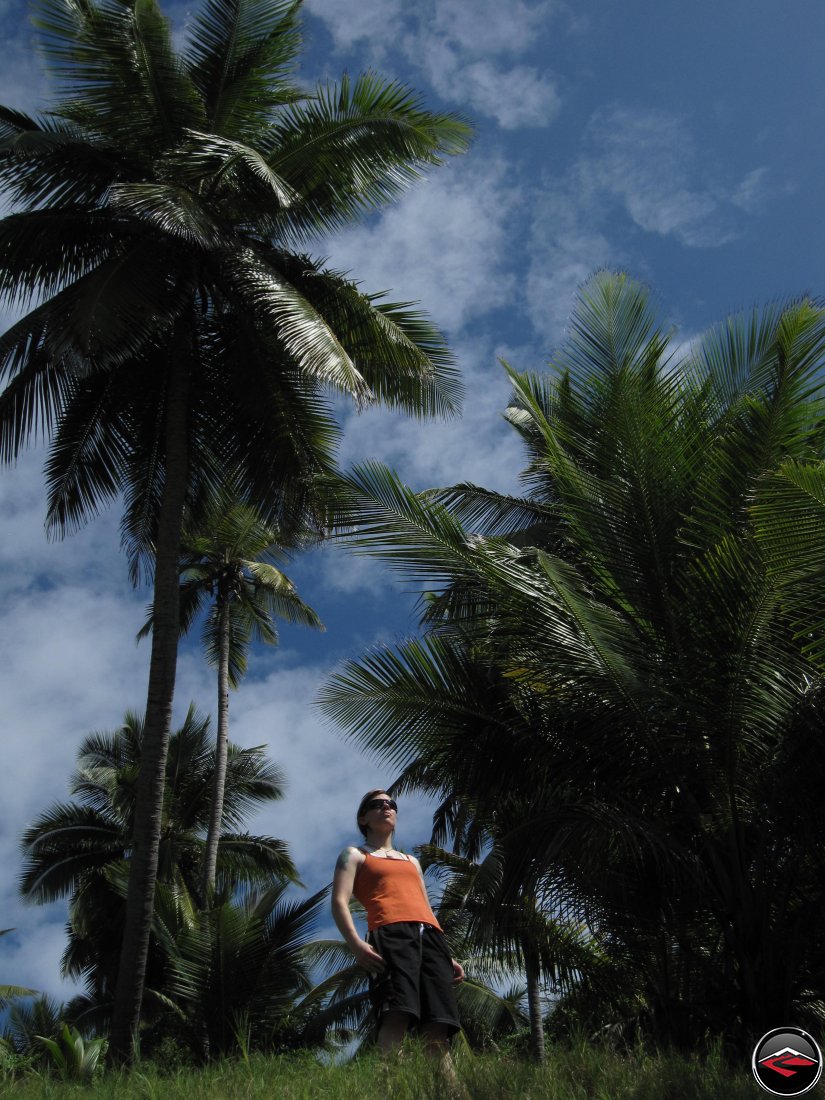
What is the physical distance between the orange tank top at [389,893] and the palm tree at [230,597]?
55.5 feet

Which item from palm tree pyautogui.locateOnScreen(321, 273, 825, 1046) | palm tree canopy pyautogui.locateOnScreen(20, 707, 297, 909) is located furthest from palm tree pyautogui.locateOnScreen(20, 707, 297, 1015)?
palm tree pyautogui.locateOnScreen(321, 273, 825, 1046)

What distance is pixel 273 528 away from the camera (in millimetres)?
13188

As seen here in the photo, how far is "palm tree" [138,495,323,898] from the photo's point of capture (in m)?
22.6

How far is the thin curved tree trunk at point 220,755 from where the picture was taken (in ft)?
69.5

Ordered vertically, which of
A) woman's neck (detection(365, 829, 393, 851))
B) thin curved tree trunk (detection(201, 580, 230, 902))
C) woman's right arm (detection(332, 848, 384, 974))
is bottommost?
woman's right arm (detection(332, 848, 384, 974))

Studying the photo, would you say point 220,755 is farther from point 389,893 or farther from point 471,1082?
point 471,1082

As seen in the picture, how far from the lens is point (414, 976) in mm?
4770

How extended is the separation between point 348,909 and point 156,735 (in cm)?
617

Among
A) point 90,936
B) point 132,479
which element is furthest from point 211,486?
point 90,936

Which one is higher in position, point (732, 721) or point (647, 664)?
point (647, 664)

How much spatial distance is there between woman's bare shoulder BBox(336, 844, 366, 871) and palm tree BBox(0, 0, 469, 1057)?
6097 mm

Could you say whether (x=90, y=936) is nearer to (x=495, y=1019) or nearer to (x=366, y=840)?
(x=495, y=1019)

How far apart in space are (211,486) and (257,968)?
20.5ft

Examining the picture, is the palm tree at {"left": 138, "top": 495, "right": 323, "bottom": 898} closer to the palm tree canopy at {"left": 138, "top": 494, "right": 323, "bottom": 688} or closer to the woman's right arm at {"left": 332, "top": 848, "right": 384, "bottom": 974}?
the palm tree canopy at {"left": 138, "top": 494, "right": 323, "bottom": 688}
